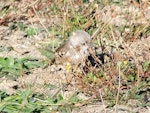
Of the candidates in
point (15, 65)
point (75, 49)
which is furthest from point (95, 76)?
point (15, 65)

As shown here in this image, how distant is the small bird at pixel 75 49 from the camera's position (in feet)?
12.2

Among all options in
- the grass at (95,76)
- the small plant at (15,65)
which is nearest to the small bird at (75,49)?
the grass at (95,76)

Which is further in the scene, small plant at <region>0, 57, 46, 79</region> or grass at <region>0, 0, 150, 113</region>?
small plant at <region>0, 57, 46, 79</region>

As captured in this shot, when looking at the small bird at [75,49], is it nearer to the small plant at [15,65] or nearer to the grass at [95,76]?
the grass at [95,76]

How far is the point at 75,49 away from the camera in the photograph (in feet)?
12.5

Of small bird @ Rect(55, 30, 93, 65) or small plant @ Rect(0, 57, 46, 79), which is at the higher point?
small bird @ Rect(55, 30, 93, 65)

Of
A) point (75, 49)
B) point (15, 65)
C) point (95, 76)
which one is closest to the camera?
point (95, 76)

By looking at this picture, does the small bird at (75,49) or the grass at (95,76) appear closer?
the grass at (95,76)

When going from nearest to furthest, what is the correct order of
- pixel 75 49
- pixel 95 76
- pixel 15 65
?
1. pixel 95 76
2. pixel 75 49
3. pixel 15 65

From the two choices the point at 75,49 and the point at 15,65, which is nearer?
the point at 75,49

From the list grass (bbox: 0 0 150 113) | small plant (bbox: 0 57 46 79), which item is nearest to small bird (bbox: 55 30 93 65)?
grass (bbox: 0 0 150 113)

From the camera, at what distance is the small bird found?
3.72 metres

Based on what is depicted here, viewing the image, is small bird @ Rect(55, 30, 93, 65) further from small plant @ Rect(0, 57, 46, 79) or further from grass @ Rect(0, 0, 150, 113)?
small plant @ Rect(0, 57, 46, 79)

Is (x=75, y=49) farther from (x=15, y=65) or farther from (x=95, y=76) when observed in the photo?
(x=15, y=65)
